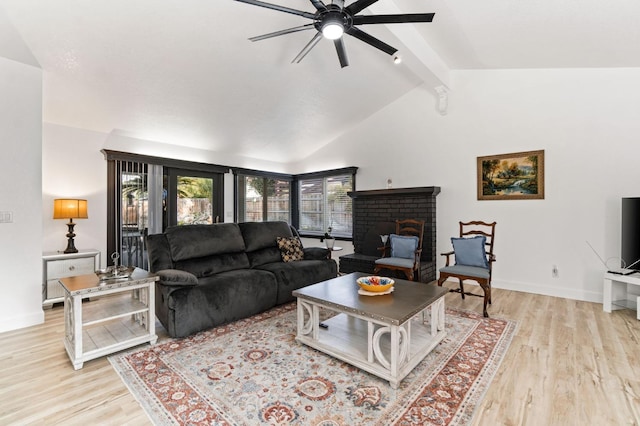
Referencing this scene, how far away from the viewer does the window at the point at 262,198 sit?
6125mm

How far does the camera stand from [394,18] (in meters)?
2.06

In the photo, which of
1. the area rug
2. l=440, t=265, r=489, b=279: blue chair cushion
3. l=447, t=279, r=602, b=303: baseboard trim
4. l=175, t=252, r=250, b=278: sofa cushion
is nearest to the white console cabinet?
l=175, t=252, r=250, b=278: sofa cushion

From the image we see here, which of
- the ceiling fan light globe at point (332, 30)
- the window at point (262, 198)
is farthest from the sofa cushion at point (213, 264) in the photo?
the ceiling fan light globe at point (332, 30)

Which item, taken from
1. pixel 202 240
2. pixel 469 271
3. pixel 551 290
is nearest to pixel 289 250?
pixel 202 240

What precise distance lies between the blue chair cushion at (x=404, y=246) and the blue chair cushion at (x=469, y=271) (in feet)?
2.26

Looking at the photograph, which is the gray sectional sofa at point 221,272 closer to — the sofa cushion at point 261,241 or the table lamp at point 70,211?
the sofa cushion at point 261,241

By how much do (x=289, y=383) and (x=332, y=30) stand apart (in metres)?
2.49

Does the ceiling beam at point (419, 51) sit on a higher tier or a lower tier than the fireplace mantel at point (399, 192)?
higher

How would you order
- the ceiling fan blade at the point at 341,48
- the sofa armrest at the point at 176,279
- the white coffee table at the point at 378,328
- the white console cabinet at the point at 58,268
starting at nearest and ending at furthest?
the white coffee table at the point at 378,328 < the ceiling fan blade at the point at 341,48 < the sofa armrest at the point at 176,279 < the white console cabinet at the point at 58,268

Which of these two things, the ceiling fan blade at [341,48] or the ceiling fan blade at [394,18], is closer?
the ceiling fan blade at [394,18]

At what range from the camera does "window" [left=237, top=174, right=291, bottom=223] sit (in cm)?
612

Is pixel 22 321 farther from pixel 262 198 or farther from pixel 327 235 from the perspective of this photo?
pixel 327 235

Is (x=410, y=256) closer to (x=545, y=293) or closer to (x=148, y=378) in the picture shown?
(x=545, y=293)

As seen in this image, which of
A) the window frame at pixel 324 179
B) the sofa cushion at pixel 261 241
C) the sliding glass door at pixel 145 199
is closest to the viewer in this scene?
the sofa cushion at pixel 261 241
